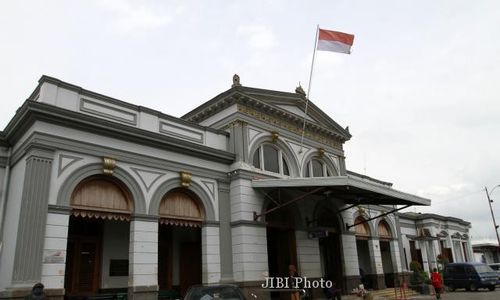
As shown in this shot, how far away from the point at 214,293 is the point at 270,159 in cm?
954

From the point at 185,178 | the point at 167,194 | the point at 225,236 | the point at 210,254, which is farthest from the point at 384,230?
the point at 167,194

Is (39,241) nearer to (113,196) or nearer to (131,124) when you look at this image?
(113,196)

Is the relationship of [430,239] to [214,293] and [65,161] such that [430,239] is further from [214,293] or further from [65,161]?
[65,161]

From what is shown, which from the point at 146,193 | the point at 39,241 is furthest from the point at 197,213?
the point at 39,241

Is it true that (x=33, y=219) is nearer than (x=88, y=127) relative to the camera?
Yes

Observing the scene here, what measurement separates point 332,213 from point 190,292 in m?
12.4

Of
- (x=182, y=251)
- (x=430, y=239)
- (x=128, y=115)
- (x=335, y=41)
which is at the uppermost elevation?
(x=335, y=41)

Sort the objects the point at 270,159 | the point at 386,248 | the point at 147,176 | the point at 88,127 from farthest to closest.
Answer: the point at 386,248 → the point at 270,159 → the point at 147,176 → the point at 88,127

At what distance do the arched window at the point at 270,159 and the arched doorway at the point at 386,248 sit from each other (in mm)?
10082

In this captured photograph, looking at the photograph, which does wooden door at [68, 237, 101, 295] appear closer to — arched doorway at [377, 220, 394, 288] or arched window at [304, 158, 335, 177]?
arched window at [304, 158, 335, 177]

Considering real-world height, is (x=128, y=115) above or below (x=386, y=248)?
above

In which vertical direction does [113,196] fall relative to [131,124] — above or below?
below

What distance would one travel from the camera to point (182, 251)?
17734 mm

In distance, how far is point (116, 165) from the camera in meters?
13.1
